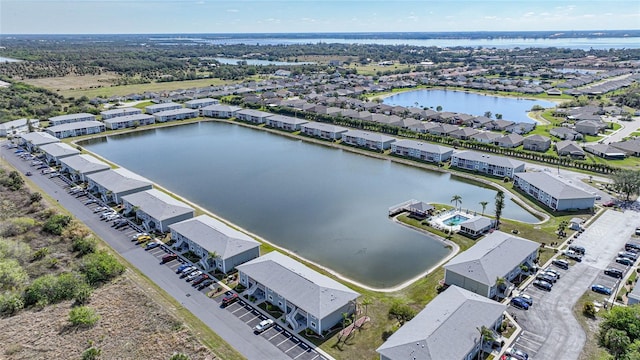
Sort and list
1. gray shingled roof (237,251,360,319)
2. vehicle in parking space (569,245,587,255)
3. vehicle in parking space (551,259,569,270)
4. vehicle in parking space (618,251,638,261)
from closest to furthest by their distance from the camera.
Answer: gray shingled roof (237,251,360,319), vehicle in parking space (551,259,569,270), vehicle in parking space (618,251,638,261), vehicle in parking space (569,245,587,255)

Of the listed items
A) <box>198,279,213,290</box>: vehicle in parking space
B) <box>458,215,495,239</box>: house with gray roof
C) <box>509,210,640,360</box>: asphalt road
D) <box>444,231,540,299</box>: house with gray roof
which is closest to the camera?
<box>509,210,640,360</box>: asphalt road

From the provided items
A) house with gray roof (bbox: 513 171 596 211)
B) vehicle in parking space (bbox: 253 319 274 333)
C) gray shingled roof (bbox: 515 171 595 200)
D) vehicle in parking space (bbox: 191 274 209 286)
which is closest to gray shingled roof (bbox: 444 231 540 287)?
house with gray roof (bbox: 513 171 596 211)

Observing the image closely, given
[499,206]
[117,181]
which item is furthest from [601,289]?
[117,181]

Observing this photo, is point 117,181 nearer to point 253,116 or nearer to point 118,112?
point 253,116

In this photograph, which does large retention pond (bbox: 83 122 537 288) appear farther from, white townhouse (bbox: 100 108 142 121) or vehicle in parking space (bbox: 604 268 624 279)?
vehicle in parking space (bbox: 604 268 624 279)

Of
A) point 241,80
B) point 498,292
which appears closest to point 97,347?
point 498,292

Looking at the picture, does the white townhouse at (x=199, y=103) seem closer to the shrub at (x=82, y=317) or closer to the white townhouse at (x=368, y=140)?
the white townhouse at (x=368, y=140)
